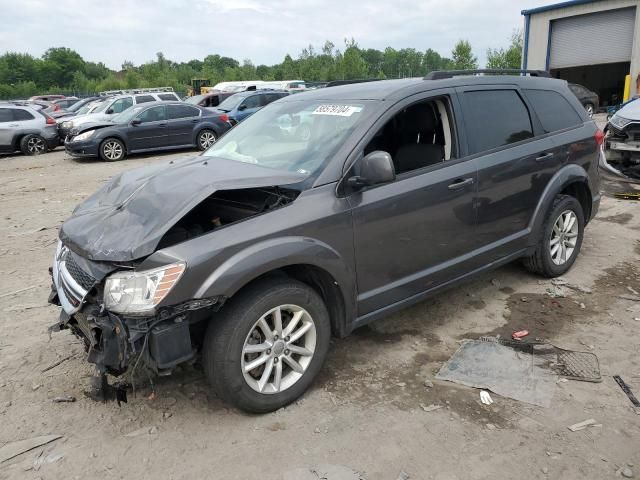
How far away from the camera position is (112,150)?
1444 cm

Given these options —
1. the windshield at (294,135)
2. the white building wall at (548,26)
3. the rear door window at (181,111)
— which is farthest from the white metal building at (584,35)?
the windshield at (294,135)

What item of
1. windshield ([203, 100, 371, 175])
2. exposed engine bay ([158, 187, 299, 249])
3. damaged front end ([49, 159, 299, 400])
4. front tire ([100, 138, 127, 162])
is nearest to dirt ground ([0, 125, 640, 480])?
damaged front end ([49, 159, 299, 400])

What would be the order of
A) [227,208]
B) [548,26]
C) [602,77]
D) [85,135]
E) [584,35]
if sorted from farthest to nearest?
[602,77] → [548,26] → [584,35] → [85,135] → [227,208]

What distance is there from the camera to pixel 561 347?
3.74 metres

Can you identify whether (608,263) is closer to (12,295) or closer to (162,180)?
(162,180)

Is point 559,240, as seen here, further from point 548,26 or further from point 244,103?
point 548,26

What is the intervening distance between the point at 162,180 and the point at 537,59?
30826mm

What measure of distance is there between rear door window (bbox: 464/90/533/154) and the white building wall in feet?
Result: 85.5

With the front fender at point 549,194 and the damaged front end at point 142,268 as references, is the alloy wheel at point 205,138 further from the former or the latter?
the damaged front end at point 142,268

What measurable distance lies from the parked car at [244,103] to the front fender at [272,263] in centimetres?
1460

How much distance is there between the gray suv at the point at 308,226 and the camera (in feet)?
8.87

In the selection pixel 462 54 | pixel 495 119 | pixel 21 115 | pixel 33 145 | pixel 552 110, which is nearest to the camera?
pixel 495 119

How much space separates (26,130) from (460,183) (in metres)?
17.0

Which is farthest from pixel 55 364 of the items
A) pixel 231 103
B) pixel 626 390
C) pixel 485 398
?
pixel 231 103
